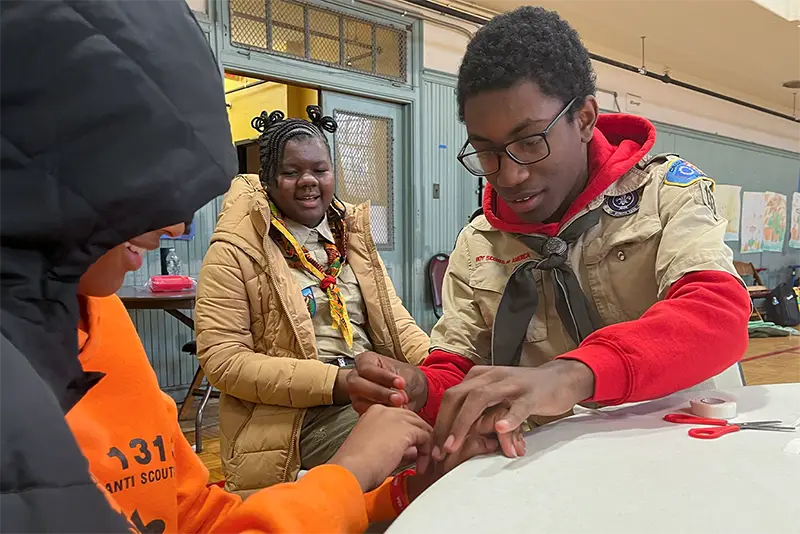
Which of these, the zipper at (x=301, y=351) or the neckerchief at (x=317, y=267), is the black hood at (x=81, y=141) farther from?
the neckerchief at (x=317, y=267)

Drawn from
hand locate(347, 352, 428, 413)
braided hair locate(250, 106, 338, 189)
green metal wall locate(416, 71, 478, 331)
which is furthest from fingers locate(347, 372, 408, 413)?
green metal wall locate(416, 71, 478, 331)

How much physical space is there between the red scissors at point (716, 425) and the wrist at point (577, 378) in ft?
0.52

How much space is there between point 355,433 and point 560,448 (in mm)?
300

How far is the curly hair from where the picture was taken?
1149mm

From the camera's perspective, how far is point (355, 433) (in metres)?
0.94

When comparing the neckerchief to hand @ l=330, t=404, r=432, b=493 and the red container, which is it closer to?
hand @ l=330, t=404, r=432, b=493

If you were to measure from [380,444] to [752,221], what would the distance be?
10110 mm

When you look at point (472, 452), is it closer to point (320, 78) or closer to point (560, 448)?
point (560, 448)

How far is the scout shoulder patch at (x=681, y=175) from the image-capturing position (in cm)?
118

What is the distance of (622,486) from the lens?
2.34 ft

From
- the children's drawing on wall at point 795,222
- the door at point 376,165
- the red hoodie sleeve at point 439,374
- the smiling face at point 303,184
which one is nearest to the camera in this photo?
the red hoodie sleeve at point 439,374

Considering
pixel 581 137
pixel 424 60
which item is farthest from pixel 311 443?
pixel 424 60

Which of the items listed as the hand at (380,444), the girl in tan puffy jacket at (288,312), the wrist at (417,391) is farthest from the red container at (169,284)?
the hand at (380,444)

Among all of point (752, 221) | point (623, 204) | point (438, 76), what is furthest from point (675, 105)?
point (623, 204)
